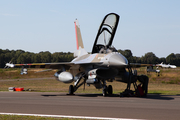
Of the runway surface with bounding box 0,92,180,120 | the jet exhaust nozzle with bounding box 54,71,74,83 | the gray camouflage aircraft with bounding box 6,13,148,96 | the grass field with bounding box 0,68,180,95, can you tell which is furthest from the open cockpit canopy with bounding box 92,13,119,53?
the grass field with bounding box 0,68,180,95

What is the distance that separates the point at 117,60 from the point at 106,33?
130 inches

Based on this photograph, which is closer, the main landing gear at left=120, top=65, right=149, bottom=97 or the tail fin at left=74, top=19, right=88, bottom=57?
the main landing gear at left=120, top=65, right=149, bottom=97

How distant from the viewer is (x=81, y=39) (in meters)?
24.1

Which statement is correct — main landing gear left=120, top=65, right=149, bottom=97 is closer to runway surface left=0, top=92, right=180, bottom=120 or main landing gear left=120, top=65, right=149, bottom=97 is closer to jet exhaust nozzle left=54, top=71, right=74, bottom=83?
jet exhaust nozzle left=54, top=71, right=74, bottom=83

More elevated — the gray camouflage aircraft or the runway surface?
the gray camouflage aircraft

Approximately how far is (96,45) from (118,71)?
247 cm

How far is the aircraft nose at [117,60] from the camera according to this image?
54.7ft

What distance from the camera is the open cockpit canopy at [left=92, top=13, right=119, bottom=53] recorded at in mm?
19203

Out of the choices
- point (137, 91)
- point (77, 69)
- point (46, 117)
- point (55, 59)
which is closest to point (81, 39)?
point (77, 69)

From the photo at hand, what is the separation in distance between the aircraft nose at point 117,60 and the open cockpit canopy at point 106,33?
1.90m

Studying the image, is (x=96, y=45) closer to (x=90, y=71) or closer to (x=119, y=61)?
(x=90, y=71)

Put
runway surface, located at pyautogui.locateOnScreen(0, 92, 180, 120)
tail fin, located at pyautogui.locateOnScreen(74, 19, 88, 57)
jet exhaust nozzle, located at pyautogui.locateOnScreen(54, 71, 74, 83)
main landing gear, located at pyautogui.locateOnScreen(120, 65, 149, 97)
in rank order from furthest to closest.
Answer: tail fin, located at pyautogui.locateOnScreen(74, 19, 88, 57) < jet exhaust nozzle, located at pyautogui.locateOnScreen(54, 71, 74, 83) < main landing gear, located at pyautogui.locateOnScreen(120, 65, 149, 97) < runway surface, located at pyautogui.locateOnScreen(0, 92, 180, 120)

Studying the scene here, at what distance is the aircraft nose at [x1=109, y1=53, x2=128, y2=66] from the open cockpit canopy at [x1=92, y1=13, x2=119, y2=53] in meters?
1.90

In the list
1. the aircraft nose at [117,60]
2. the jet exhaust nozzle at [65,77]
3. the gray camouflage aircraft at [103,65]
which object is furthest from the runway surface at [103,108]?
the jet exhaust nozzle at [65,77]
